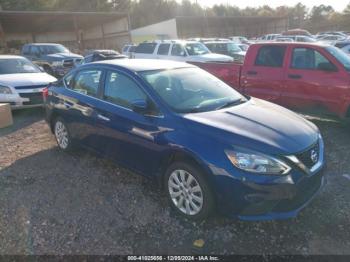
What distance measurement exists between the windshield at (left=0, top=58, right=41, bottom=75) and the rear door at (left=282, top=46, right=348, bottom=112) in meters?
7.24

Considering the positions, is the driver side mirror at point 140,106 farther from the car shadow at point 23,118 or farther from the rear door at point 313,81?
the car shadow at point 23,118

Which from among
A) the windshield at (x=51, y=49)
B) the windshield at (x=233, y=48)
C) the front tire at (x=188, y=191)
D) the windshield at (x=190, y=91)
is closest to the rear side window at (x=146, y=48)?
the windshield at (x=51, y=49)

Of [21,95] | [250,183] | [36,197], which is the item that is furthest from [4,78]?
[250,183]

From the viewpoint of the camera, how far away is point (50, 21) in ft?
105

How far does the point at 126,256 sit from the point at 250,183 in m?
1.33

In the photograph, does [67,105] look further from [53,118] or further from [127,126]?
[127,126]

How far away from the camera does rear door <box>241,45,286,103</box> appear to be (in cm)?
689

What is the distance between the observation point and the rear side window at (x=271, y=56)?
6922mm

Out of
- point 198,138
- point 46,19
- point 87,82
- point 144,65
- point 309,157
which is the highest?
point 46,19

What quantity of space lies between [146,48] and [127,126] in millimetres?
11618

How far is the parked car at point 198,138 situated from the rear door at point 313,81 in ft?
8.54

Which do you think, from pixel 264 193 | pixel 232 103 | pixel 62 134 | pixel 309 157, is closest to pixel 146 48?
pixel 62 134

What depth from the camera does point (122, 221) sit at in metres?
3.52

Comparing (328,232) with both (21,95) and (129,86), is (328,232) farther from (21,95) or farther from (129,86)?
(21,95)
